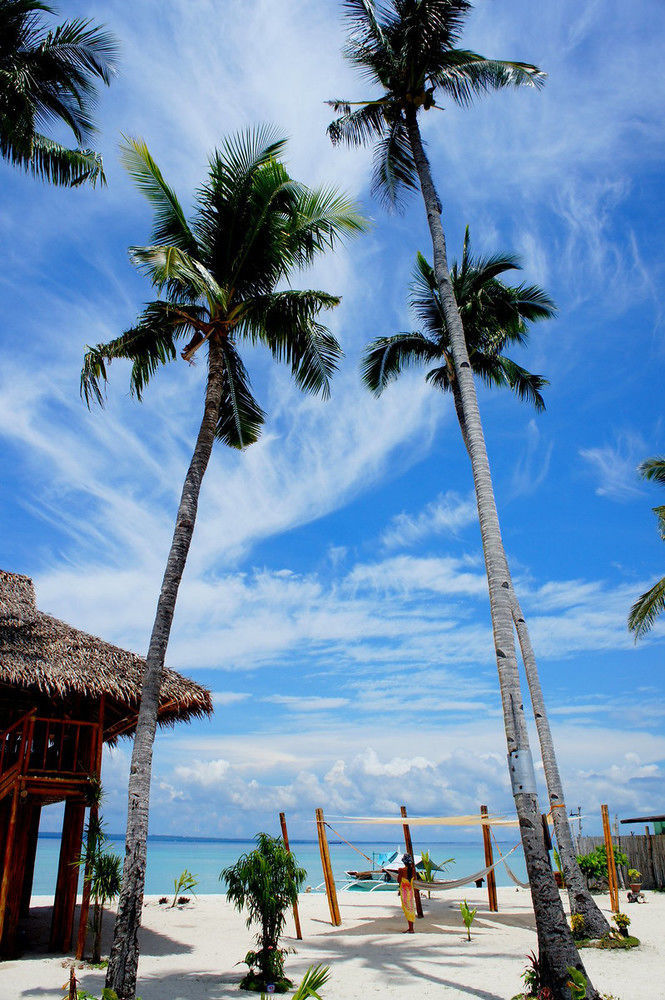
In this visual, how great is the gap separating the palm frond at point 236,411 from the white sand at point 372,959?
7.11 meters

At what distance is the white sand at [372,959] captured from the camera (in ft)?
24.1

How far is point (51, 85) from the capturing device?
32.7ft

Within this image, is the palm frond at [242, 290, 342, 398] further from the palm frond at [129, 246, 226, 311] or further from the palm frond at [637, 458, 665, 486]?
the palm frond at [637, 458, 665, 486]

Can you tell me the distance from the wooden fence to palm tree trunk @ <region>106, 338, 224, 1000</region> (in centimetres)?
1502

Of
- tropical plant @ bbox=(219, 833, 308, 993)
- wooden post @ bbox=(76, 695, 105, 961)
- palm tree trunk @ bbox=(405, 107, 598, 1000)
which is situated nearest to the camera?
palm tree trunk @ bbox=(405, 107, 598, 1000)

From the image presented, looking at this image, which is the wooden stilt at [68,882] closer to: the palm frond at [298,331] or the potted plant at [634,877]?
the palm frond at [298,331]

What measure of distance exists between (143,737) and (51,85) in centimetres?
925

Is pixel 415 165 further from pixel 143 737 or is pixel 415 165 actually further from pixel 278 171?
pixel 143 737

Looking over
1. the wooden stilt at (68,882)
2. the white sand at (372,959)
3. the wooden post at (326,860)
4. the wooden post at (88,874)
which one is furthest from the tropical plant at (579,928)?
the wooden stilt at (68,882)

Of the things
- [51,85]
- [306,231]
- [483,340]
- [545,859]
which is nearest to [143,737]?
[545,859]

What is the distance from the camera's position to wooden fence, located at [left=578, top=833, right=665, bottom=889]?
16.9 meters

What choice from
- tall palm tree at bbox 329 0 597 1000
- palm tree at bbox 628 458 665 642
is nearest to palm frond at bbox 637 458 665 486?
palm tree at bbox 628 458 665 642

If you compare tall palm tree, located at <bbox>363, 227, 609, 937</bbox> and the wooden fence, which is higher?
tall palm tree, located at <bbox>363, 227, 609, 937</bbox>

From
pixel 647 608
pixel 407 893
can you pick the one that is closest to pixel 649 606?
pixel 647 608
